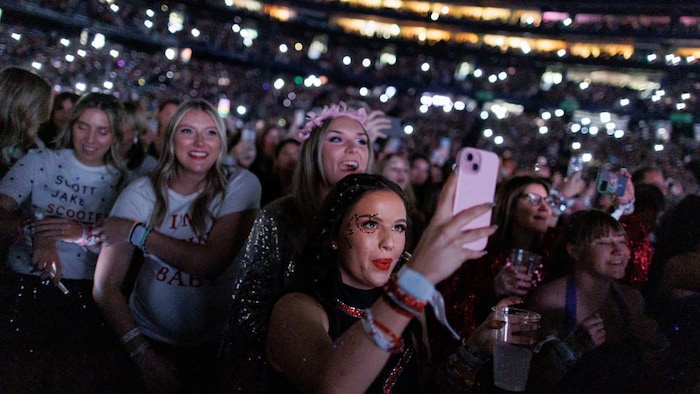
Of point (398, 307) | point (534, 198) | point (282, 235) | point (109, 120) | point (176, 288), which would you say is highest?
point (109, 120)

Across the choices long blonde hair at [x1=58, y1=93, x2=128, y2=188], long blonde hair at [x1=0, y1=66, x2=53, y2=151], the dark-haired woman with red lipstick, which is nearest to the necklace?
the dark-haired woman with red lipstick

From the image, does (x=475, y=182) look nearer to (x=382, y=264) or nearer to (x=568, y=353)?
(x=382, y=264)

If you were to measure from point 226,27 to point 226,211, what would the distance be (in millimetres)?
33416

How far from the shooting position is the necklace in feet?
6.37

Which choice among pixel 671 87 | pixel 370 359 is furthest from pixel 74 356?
pixel 671 87

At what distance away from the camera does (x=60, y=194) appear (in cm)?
308

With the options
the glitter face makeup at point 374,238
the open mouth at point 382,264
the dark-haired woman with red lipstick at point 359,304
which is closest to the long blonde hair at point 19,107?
the dark-haired woman with red lipstick at point 359,304

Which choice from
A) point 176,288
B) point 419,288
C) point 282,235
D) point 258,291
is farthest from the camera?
point 176,288

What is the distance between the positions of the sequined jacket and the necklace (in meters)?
0.25

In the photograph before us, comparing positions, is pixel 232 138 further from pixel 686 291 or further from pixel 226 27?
pixel 226 27

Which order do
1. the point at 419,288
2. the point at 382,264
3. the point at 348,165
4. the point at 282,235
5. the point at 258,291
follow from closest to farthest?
the point at 419,288 < the point at 382,264 < the point at 258,291 < the point at 282,235 < the point at 348,165

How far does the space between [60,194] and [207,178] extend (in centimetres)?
82

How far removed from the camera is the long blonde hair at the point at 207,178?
2.85 m

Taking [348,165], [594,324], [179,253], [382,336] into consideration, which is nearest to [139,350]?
[179,253]
